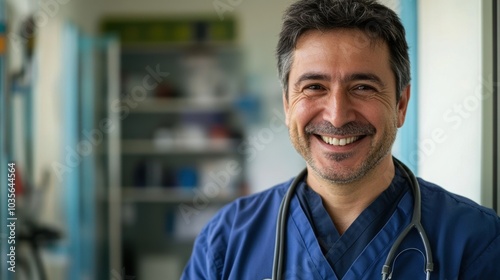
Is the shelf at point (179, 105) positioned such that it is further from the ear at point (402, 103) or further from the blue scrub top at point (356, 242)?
the ear at point (402, 103)

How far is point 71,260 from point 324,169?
2425mm

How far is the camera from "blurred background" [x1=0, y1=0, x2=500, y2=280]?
273 cm

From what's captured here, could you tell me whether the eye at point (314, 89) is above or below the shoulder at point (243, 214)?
above

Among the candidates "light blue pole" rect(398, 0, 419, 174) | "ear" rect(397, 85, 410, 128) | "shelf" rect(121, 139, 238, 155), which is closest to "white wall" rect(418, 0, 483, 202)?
"light blue pole" rect(398, 0, 419, 174)

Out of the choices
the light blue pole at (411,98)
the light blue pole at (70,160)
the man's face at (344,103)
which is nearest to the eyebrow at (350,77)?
the man's face at (344,103)

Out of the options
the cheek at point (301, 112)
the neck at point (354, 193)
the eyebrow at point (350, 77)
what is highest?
the eyebrow at point (350, 77)

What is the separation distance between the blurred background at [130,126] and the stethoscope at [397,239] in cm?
159

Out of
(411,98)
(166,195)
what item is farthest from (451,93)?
(166,195)

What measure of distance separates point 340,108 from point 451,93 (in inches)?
15.7

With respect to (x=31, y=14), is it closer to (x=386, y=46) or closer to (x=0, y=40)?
(x=0, y=40)

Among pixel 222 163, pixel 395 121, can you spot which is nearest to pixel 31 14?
pixel 222 163

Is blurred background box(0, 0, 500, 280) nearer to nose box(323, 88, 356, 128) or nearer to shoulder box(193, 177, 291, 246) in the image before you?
shoulder box(193, 177, 291, 246)

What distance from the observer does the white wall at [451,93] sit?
125cm

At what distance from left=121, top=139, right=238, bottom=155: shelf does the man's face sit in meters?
2.94
